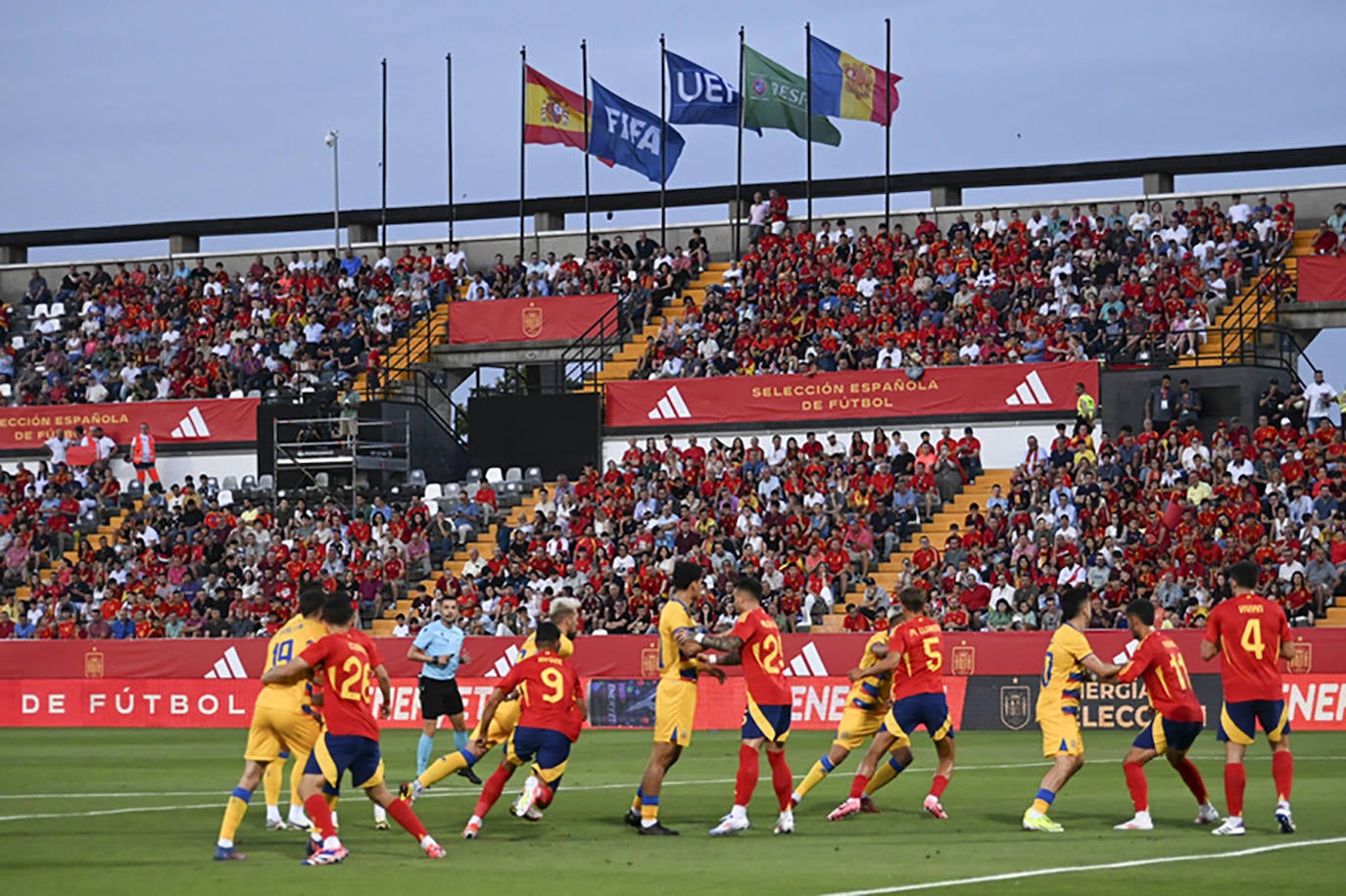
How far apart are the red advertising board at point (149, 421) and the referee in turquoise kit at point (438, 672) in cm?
2987

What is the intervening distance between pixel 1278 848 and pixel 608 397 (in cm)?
3210

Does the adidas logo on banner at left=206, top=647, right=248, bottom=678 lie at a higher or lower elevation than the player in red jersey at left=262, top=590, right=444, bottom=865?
lower

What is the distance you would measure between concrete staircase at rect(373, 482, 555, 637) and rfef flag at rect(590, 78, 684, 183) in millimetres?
10871

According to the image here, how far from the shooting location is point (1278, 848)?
1425 centimetres

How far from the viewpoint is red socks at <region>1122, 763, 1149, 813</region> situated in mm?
15828

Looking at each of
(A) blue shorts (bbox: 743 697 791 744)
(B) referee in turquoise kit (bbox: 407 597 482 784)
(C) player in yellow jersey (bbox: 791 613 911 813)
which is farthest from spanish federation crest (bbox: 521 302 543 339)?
(A) blue shorts (bbox: 743 697 791 744)

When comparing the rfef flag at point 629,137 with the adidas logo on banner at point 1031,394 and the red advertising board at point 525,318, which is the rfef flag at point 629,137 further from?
the adidas logo on banner at point 1031,394

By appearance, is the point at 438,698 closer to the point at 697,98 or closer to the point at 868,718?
the point at 868,718

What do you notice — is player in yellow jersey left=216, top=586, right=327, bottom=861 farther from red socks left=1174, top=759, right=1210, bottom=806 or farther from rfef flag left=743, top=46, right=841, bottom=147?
rfef flag left=743, top=46, right=841, bottom=147

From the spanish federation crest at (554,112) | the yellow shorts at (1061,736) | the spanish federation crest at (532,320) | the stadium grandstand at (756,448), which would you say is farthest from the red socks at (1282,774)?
the spanish federation crest at (554,112)

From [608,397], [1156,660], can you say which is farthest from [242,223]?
[1156,660]

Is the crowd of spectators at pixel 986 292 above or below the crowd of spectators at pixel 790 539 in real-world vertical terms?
above

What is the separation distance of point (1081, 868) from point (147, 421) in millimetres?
40481

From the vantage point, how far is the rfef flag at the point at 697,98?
51.0 metres
